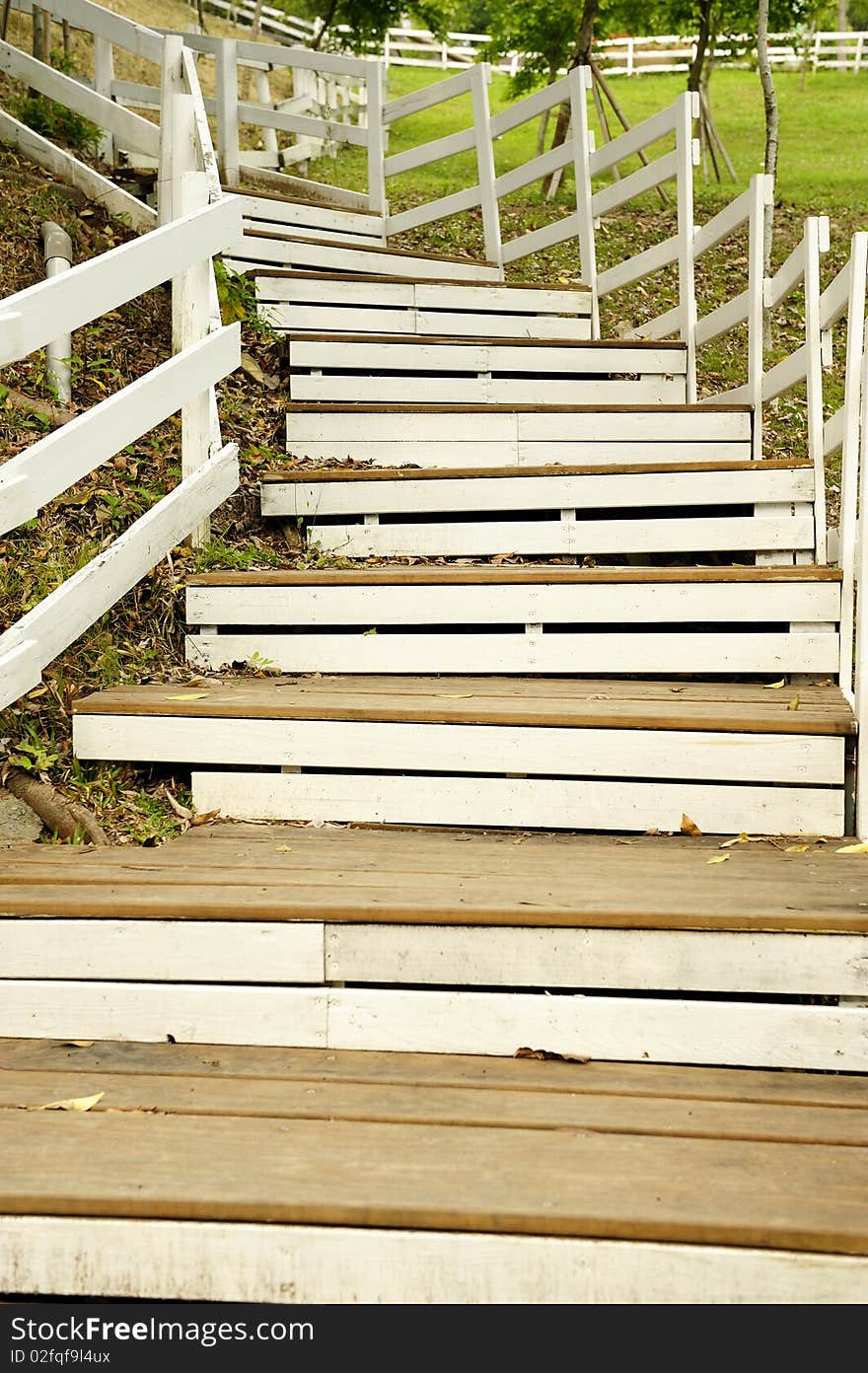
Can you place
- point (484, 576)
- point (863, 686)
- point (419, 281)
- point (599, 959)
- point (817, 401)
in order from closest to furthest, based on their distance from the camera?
point (599, 959)
point (863, 686)
point (484, 576)
point (817, 401)
point (419, 281)

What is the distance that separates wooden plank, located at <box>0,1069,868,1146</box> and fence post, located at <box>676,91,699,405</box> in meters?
4.32

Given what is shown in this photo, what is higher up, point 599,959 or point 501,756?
point 501,756

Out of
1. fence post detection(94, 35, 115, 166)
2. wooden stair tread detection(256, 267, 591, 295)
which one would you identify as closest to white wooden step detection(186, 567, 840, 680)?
wooden stair tread detection(256, 267, 591, 295)

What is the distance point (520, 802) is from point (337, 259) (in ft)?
15.7

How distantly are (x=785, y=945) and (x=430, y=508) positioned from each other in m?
2.56

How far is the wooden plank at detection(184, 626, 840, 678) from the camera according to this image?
3562mm

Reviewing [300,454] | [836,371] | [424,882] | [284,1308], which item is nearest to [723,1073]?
[424,882]

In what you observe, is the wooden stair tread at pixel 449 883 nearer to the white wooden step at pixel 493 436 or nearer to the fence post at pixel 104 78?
the white wooden step at pixel 493 436

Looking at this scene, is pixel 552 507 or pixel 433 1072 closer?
pixel 433 1072

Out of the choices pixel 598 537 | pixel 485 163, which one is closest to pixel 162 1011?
pixel 598 537

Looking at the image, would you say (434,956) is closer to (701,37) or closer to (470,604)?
(470,604)

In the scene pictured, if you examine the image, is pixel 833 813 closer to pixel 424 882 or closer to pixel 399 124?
pixel 424 882

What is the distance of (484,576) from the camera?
375 centimetres

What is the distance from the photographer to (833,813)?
2941 millimetres
